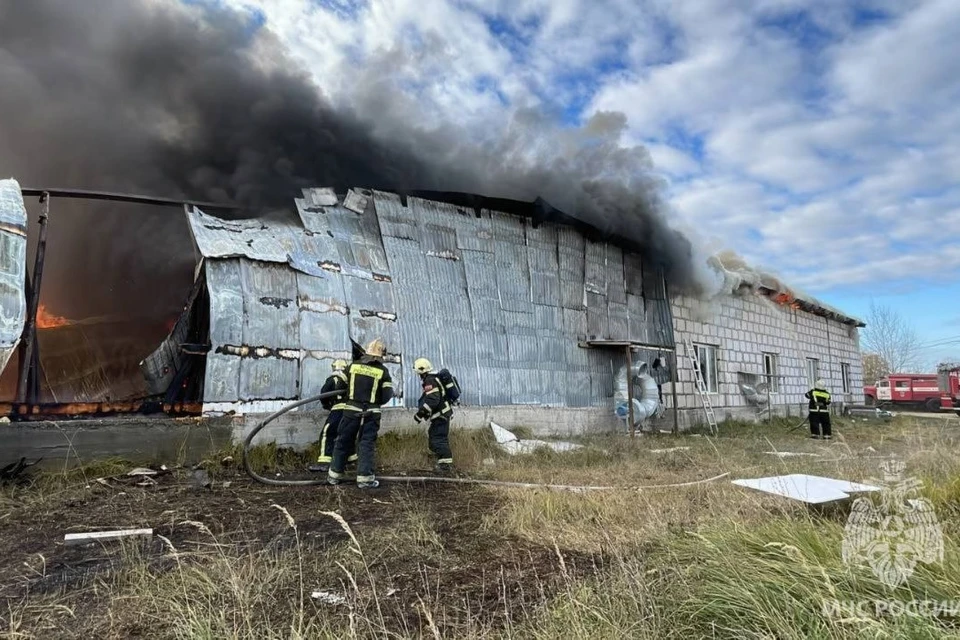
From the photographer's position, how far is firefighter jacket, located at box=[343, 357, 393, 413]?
20.6 ft

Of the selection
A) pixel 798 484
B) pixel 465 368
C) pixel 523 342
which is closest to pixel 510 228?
pixel 523 342

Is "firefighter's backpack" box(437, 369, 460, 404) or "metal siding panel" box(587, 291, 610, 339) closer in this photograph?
"firefighter's backpack" box(437, 369, 460, 404)

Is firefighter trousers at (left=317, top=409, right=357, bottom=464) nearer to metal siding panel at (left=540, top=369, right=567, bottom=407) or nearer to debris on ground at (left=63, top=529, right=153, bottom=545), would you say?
debris on ground at (left=63, top=529, right=153, bottom=545)

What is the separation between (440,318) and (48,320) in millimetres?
6321

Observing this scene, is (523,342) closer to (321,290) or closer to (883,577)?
(321,290)

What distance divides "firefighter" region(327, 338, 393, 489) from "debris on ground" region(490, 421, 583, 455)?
8.59ft

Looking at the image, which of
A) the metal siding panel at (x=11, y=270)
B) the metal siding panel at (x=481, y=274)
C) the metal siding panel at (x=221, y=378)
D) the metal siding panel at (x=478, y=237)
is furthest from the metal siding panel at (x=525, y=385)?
the metal siding panel at (x=11, y=270)

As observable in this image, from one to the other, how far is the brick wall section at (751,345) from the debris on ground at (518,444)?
4754 millimetres

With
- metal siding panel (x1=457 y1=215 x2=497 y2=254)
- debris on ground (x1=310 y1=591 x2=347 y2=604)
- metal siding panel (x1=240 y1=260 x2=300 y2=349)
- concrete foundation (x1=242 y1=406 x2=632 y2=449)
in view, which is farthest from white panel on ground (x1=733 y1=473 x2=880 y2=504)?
metal siding panel (x1=457 y1=215 x2=497 y2=254)

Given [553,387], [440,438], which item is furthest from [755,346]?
[440,438]

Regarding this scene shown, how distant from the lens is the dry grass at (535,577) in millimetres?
2242

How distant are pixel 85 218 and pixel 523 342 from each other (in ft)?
25.2

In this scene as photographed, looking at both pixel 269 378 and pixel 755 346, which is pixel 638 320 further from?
pixel 269 378

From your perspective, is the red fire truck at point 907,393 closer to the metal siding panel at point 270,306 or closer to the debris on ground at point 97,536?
the metal siding panel at point 270,306
